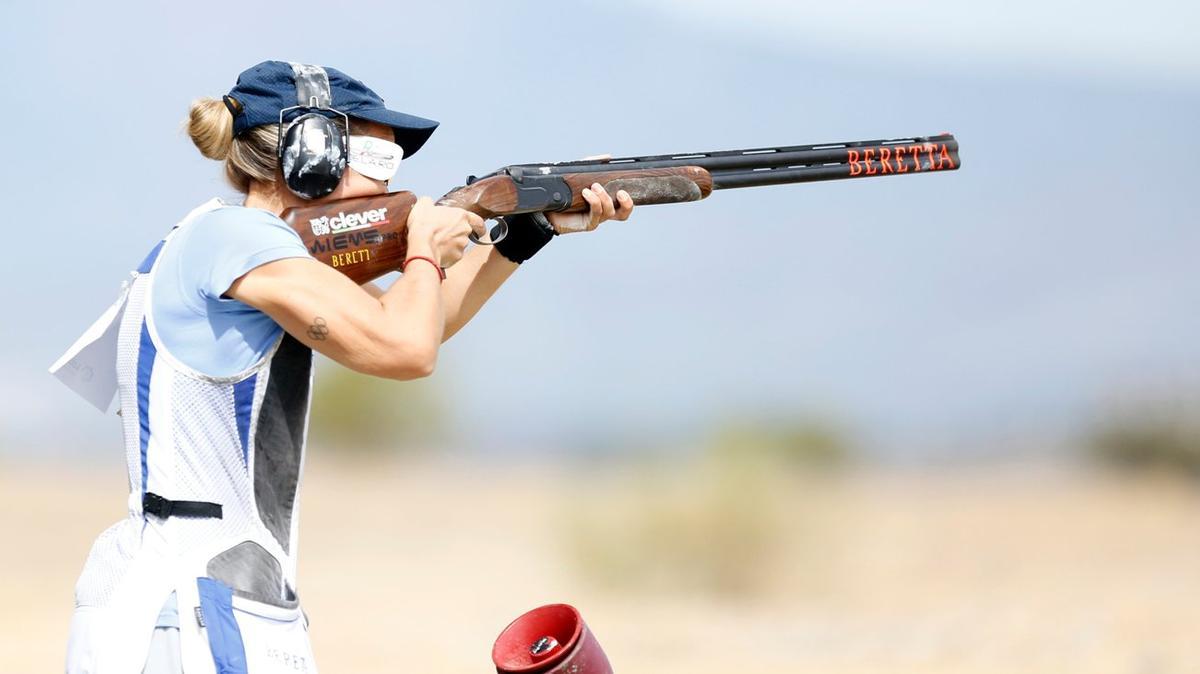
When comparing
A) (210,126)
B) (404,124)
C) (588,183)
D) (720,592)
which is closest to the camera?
(210,126)

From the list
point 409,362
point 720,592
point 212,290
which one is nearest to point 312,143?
point 212,290

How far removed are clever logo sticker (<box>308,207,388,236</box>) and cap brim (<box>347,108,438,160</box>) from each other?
0.69 feet

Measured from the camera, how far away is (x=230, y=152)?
3.16 metres

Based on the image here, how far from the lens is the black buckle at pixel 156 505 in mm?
2842

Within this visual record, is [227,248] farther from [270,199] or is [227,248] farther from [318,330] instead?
[270,199]

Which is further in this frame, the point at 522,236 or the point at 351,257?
the point at 522,236

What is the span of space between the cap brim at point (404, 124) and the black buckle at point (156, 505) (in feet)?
3.27

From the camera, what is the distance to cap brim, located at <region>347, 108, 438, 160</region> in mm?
3287

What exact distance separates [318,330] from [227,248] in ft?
0.81

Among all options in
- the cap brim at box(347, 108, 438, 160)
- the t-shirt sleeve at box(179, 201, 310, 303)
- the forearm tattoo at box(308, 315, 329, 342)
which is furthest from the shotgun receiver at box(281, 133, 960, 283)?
the forearm tattoo at box(308, 315, 329, 342)

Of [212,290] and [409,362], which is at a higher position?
[212,290]

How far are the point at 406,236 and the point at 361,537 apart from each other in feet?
67.9

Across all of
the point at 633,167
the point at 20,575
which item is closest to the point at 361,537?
the point at 20,575

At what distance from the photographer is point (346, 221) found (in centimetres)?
323
